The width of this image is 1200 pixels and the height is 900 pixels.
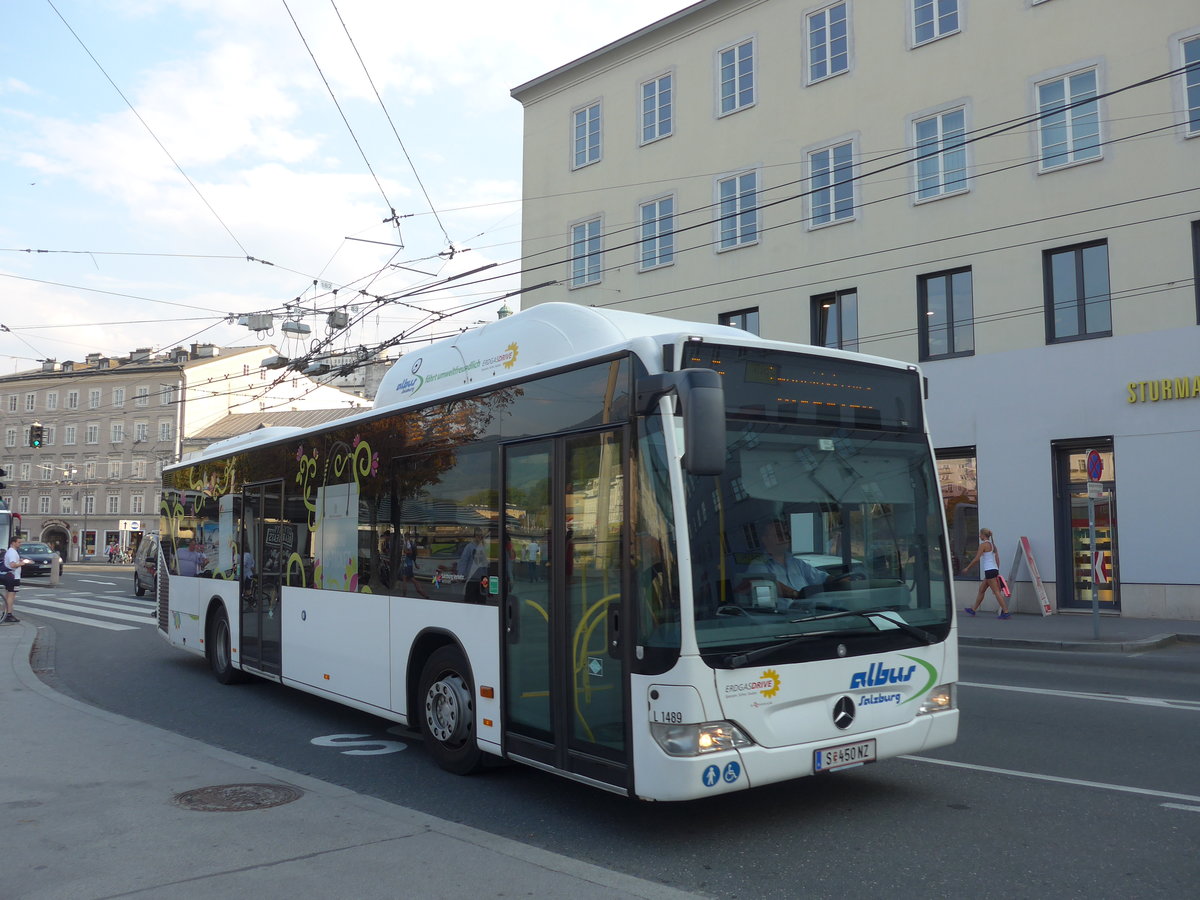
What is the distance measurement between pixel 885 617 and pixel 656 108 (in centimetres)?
2330

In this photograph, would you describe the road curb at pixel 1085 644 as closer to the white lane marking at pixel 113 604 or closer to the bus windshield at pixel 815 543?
the bus windshield at pixel 815 543

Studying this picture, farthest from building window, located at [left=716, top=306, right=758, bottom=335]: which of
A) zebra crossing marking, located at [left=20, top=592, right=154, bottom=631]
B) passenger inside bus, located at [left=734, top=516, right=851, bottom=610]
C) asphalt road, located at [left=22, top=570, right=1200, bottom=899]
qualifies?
passenger inside bus, located at [left=734, top=516, right=851, bottom=610]

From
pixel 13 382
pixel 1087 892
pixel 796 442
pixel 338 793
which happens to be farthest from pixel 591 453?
pixel 13 382

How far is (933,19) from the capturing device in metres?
22.0

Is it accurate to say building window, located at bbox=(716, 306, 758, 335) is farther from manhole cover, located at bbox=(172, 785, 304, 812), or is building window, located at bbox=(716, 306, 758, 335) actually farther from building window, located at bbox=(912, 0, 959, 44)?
manhole cover, located at bbox=(172, 785, 304, 812)

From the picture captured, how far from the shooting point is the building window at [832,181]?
2314 centimetres

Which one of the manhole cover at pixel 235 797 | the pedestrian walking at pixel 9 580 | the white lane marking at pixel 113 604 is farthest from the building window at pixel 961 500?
the pedestrian walking at pixel 9 580

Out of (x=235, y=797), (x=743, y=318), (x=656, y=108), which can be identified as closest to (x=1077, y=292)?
(x=743, y=318)

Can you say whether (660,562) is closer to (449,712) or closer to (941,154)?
(449,712)

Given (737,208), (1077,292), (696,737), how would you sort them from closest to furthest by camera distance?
1. (696,737)
2. (1077,292)
3. (737,208)

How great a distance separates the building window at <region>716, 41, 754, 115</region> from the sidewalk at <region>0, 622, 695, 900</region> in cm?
2137

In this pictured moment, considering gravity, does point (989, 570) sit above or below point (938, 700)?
above

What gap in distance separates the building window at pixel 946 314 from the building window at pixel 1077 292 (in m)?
1.57

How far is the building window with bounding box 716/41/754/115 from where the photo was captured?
25312 millimetres
